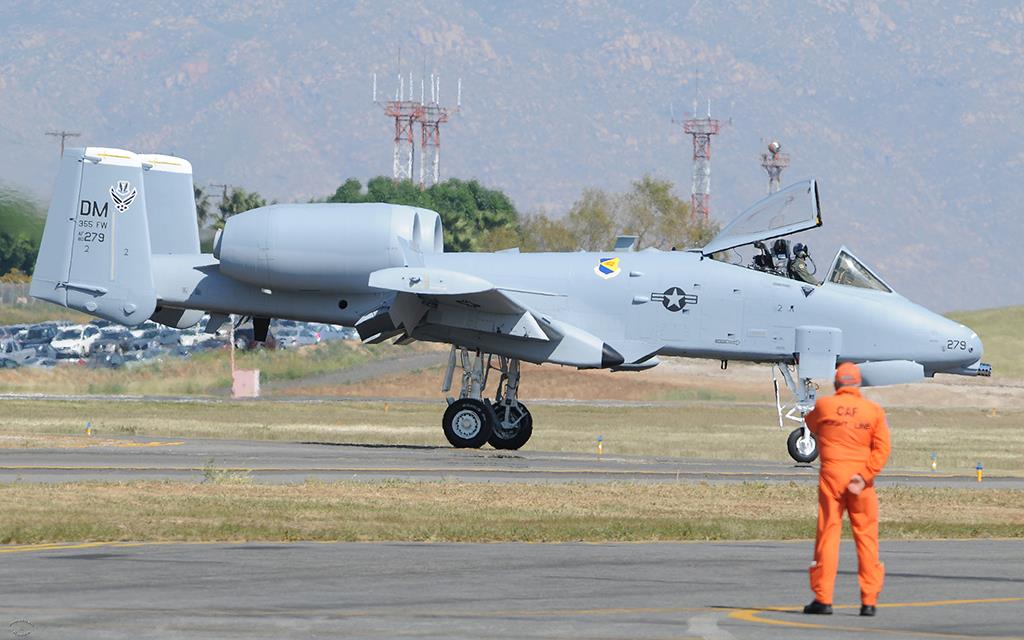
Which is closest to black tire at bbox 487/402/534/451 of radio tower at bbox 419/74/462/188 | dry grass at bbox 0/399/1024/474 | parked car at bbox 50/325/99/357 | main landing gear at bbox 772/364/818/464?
dry grass at bbox 0/399/1024/474

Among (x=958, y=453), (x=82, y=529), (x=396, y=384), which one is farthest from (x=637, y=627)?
(x=396, y=384)

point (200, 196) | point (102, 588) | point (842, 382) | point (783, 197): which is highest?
point (200, 196)

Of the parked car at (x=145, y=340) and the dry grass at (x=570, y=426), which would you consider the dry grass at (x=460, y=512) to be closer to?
the dry grass at (x=570, y=426)

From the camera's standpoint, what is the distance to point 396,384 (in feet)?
229

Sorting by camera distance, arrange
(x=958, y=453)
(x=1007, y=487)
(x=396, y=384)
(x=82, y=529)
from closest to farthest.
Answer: (x=82, y=529), (x=1007, y=487), (x=958, y=453), (x=396, y=384)

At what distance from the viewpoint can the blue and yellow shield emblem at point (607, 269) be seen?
1143 inches

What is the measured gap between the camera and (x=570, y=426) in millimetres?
43688

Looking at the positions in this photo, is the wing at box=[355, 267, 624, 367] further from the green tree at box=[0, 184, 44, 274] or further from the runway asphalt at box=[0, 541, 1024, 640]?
the green tree at box=[0, 184, 44, 274]

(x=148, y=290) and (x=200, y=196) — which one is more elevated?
(x=200, y=196)

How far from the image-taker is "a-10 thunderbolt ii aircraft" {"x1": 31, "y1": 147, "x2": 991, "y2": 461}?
28.4 meters

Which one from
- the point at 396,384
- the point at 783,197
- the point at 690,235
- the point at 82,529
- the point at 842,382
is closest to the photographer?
the point at 842,382

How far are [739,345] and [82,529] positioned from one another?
48.2ft

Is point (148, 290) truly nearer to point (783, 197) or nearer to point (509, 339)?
point (509, 339)

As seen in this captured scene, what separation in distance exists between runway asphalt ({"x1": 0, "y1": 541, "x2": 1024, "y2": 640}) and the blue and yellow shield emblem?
12946 mm
